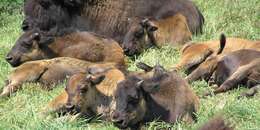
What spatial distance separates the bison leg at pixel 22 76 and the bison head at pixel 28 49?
0.90m

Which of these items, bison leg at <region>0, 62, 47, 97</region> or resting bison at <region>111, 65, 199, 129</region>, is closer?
resting bison at <region>111, 65, 199, 129</region>

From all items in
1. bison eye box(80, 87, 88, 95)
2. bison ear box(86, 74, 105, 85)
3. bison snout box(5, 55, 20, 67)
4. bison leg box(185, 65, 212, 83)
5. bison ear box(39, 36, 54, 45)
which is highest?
bison ear box(86, 74, 105, 85)

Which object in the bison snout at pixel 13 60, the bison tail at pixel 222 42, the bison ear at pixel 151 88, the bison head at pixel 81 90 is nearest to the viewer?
the bison ear at pixel 151 88

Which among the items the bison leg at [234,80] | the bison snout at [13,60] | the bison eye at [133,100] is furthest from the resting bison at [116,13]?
the bison eye at [133,100]

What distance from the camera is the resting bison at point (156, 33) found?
11953 mm

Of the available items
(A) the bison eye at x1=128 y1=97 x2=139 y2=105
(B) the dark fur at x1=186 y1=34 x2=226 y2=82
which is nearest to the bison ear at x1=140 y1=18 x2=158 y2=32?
(B) the dark fur at x1=186 y1=34 x2=226 y2=82

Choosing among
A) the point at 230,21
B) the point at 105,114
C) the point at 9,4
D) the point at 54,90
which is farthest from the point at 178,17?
the point at 9,4

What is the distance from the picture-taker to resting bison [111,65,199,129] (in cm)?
750

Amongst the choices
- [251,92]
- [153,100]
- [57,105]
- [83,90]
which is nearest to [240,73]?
[251,92]

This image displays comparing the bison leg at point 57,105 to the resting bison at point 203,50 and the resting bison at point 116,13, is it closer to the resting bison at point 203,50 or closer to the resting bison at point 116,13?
the resting bison at point 203,50

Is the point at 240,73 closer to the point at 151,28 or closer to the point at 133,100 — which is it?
the point at 133,100

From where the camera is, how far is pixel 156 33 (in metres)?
12.1

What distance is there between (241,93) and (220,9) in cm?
544

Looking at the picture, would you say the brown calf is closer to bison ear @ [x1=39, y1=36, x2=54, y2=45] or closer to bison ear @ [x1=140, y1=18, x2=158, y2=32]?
bison ear @ [x1=140, y1=18, x2=158, y2=32]
